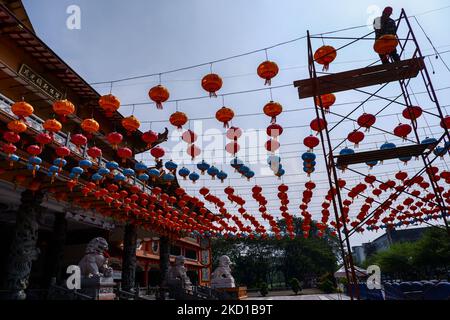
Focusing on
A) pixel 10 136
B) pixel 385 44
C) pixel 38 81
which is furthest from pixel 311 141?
pixel 38 81

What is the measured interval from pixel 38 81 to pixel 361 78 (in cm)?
1258

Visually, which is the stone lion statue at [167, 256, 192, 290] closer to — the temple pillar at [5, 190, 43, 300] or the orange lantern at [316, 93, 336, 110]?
the temple pillar at [5, 190, 43, 300]

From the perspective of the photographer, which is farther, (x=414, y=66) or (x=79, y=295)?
(x=79, y=295)

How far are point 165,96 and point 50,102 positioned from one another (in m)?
9.04

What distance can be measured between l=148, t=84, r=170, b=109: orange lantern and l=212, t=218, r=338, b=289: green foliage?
131 feet

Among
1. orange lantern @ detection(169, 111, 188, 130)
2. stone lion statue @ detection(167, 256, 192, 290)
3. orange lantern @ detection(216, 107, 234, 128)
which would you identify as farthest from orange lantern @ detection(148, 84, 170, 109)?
stone lion statue @ detection(167, 256, 192, 290)

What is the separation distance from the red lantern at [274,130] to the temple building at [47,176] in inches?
149

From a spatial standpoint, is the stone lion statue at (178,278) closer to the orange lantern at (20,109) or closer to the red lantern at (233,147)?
the red lantern at (233,147)

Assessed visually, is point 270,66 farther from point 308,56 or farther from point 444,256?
point 444,256

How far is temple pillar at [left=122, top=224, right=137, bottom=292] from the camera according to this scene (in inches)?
644

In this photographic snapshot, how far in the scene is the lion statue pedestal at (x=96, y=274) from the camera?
1045 cm
